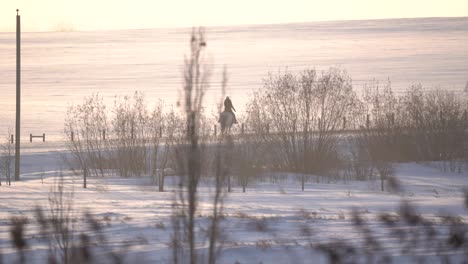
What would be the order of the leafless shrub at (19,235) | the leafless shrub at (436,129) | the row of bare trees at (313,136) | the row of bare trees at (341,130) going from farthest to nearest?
the leafless shrub at (436,129), the row of bare trees at (341,130), the row of bare trees at (313,136), the leafless shrub at (19,235)

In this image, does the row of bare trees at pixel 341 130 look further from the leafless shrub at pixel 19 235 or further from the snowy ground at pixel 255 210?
the leafless shrub at pixel 19 235

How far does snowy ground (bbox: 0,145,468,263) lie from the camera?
11.1m

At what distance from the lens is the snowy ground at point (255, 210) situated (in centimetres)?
1114

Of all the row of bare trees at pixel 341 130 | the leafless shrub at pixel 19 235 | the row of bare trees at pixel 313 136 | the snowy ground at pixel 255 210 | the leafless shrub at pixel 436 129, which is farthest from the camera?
the leafless shrub at pixel 436 129

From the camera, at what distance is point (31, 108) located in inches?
2285

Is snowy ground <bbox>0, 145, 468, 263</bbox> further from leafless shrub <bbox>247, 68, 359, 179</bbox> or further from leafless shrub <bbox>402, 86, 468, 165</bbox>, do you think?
leafless shrub <bbox>247, 68, 359, 179</bbox>

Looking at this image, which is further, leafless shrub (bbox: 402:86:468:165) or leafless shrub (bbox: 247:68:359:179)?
leafless shrub (bbox: 402:86:468:165)

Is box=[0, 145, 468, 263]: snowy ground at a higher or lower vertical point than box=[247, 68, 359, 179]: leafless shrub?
lower

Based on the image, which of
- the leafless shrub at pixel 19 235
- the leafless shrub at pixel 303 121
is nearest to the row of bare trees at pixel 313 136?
the leafless shrub at pixel 303 121

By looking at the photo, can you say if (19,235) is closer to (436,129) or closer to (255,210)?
(255,210)

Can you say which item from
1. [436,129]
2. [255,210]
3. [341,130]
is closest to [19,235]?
[255,210]

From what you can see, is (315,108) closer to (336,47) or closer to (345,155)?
(345,155)

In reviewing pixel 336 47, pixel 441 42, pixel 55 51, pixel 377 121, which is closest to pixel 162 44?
pixel 55 51

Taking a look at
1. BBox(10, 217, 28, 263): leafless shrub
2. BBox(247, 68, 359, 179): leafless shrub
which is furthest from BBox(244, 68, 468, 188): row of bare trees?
BBox(10, 217, 28, 263): leafless shrub
